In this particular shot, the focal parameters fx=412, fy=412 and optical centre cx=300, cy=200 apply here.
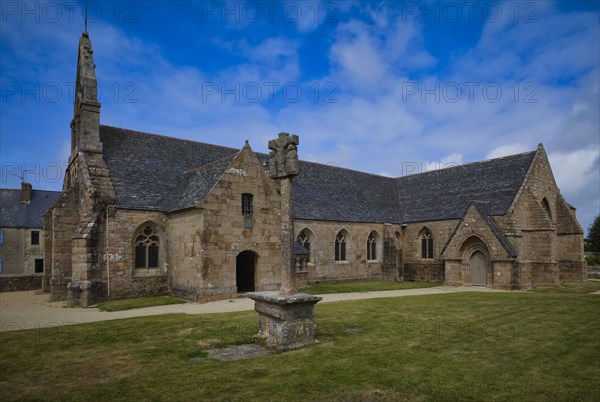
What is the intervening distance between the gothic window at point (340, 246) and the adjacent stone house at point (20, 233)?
25.1m

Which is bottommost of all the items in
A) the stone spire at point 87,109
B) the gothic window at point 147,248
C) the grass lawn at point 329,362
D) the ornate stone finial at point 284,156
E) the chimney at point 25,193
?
the grass lawn at point 329,362

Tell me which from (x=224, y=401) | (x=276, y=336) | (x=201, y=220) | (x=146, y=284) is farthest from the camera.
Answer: (x=146, y=284)

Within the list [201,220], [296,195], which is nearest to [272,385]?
[201,220]

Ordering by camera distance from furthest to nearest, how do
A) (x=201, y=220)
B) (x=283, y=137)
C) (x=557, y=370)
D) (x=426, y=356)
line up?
(x=201, y=220), (x=283, y=137), (x=426, y=356), (x=557, y=370)

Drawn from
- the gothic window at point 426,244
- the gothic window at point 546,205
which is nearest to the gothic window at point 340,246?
the gothic window at point 426,244

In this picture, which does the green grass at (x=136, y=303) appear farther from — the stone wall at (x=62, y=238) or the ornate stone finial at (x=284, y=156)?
the ornate stone finial at (x=284, y=156)

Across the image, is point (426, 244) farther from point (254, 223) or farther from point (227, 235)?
point (227, 235)

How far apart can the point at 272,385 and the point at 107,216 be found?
14.9 m

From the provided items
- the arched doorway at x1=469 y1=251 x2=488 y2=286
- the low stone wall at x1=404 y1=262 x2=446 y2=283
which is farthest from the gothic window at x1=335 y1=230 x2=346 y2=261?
the arched doorway at x1=469 y1=251 x2=488 y2=286

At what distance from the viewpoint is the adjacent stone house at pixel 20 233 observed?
35031mm

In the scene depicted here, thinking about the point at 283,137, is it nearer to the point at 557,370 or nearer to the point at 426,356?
the point at 426,356

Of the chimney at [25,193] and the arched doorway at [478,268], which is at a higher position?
the chimney at [25,193]

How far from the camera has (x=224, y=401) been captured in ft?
19.9

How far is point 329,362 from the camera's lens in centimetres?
805
